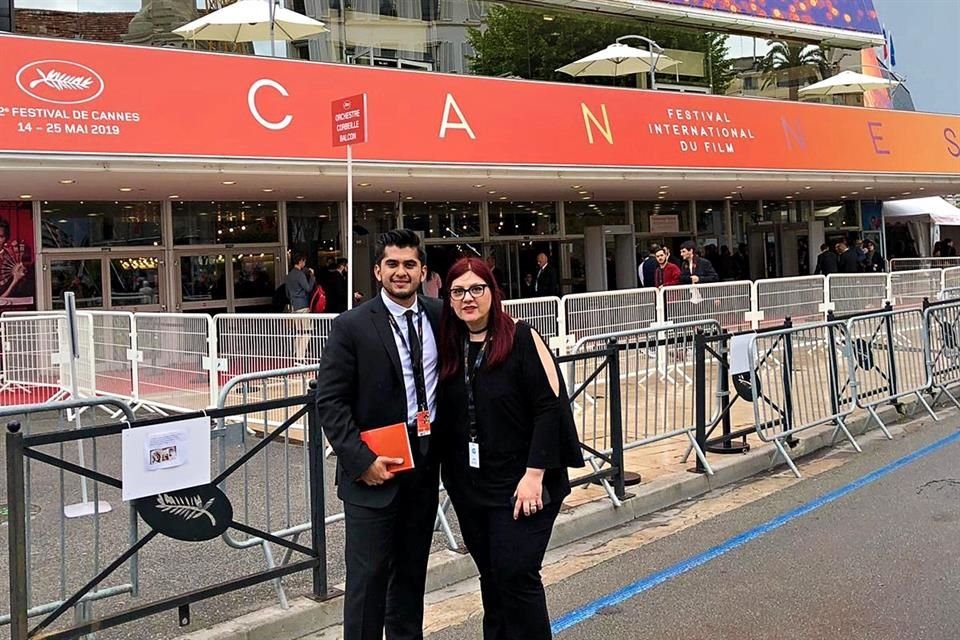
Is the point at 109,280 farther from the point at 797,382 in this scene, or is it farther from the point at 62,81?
the point at 797,382

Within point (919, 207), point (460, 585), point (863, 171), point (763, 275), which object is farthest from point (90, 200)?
point (919, 207)

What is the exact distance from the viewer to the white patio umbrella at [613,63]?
754 inches

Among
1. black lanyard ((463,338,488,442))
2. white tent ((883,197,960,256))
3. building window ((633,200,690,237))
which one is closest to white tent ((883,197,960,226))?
white tent ((883,197,960,256))

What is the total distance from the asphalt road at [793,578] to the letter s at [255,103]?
8.85 meters

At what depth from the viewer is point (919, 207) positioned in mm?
30078

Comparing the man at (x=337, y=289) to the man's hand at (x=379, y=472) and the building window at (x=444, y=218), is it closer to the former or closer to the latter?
the building window at (x=444, y=218)

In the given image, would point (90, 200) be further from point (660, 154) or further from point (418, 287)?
point (418, 287)

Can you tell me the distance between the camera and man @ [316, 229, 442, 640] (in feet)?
12.0

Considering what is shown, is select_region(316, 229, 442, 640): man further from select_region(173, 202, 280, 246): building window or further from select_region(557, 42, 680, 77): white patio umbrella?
select_region(557, 42, 680, 77): white patio umbrella

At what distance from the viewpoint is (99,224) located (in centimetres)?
1594

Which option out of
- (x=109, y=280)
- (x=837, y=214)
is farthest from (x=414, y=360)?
(x=837, y=214)

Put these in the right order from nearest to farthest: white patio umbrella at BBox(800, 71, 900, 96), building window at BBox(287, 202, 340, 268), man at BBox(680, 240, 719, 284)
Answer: man at BBox(680, 240, 719, 284) < building window at BBox(287, 202, 340, 268) < white patio umbrella at BBox(800, 71, 900, 96)

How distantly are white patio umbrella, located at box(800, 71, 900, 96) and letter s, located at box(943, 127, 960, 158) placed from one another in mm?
1961

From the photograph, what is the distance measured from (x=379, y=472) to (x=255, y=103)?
10.3m
